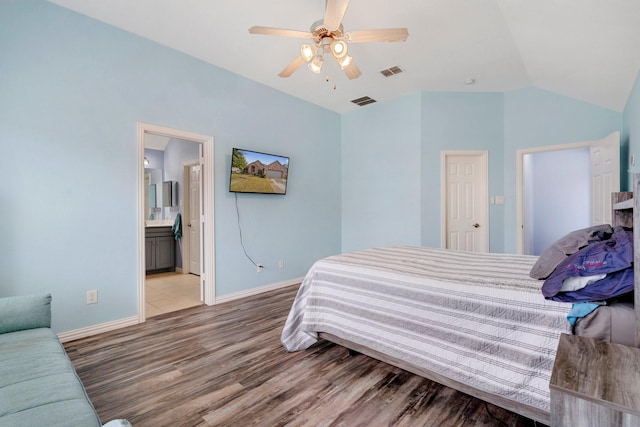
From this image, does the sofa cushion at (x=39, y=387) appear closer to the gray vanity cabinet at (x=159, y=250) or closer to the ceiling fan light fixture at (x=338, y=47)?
the ceiling fan light fixture at (x=338, y=47)

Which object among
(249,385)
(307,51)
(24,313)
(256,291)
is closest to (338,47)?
(307,51)

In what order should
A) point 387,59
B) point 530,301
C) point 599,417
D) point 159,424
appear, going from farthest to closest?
point 387,59
point 159,424
point 530,301
point 599,417

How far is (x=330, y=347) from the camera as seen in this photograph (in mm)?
2496

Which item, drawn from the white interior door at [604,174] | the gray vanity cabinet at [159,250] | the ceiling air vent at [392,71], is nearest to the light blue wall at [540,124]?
the white interior door at [604,174]

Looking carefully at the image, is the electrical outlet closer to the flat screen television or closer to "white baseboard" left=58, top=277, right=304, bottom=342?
"white baseboard" left=58, top=277, right=304, bottom=342

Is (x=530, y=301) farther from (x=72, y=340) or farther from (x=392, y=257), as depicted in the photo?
(x=72, y=340)

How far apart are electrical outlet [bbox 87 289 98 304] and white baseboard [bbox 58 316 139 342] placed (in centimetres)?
24

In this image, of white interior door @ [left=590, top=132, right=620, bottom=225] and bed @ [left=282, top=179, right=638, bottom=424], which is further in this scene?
white interior door @ [left=590, top=132, right=620, bottom=225]

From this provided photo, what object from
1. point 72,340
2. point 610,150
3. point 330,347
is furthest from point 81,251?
point 610,150

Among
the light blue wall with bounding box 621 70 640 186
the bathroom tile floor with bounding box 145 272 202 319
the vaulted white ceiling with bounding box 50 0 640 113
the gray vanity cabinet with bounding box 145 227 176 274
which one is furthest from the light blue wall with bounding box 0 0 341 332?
the light blue wall with bounding box 621 70 640 186

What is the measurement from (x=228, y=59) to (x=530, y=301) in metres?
3.80

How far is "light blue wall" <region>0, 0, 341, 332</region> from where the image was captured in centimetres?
242

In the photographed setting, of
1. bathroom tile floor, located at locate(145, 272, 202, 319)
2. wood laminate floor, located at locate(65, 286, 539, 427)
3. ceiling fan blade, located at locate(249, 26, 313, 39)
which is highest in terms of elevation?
ceiling fan blade, located at locate(249, 26, 313, 39)

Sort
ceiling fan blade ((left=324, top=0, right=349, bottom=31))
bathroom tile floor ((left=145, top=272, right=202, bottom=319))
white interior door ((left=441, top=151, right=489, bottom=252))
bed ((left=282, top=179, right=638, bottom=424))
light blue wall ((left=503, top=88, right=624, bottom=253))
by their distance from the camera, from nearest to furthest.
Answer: bed ((left=282, top=179, right=638, bottom=424)) → ceiling fan blade ((left=324, top=0, right=349, bottom=31)) → bathroom tile floor ((left=145, top=272, right=202, bottom=319)) → light blue wall ((left=503, top=88, right=624, bottom=253)) → white interior door ((left=441, top=151, right=489, bottom=252))
